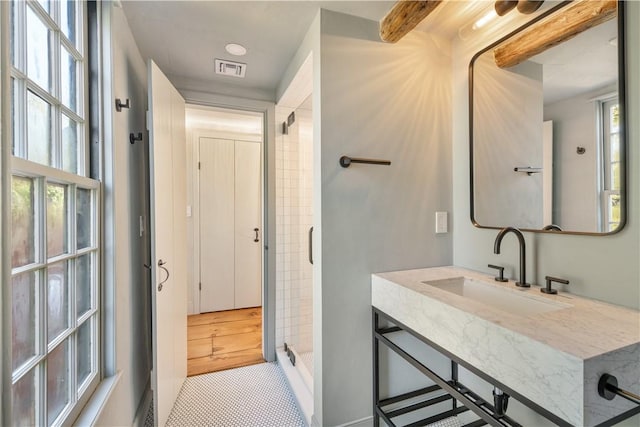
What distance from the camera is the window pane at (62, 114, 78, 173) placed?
1082 mm

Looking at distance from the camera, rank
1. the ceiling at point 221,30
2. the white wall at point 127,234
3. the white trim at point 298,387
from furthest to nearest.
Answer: the white trim at point 298,387 < the ceiling at point 221,30 < the white wall at point 127,234

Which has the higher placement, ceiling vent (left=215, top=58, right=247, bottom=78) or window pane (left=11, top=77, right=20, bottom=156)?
ceiling vent (left=215, top=58, right=247, bottom=78)

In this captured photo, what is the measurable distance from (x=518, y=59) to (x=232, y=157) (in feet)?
10.1

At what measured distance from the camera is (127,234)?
1.55 metres

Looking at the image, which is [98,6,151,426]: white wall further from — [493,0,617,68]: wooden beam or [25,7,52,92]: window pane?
[493,0,617,68]: wooden beam

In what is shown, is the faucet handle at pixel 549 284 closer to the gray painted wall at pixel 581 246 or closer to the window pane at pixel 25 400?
the gray painted wall at pixel 581 246

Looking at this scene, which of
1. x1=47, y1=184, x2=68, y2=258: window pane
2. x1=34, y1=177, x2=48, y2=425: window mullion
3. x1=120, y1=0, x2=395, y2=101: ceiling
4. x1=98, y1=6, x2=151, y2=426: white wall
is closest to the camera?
x1=34, y1=177, x2=48, y2=425: window mullion

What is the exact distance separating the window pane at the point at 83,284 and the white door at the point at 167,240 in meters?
0.37

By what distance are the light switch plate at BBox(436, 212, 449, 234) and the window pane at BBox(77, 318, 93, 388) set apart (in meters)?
1.85

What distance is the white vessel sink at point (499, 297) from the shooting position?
1168mm

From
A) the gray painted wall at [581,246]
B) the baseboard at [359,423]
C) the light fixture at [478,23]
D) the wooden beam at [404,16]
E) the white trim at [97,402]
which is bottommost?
the baseboard at [359,423]

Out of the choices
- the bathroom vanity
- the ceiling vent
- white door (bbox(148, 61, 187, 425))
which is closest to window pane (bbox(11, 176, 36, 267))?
white door (bbox(148, 61, 187, 425))

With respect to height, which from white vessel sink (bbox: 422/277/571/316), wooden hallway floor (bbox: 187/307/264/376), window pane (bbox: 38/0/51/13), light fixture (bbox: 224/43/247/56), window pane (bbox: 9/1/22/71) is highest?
light fixture (bbox: 224/43/247/56)

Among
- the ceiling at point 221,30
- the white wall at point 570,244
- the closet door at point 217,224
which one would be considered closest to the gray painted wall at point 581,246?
the white wall at point 570,244
